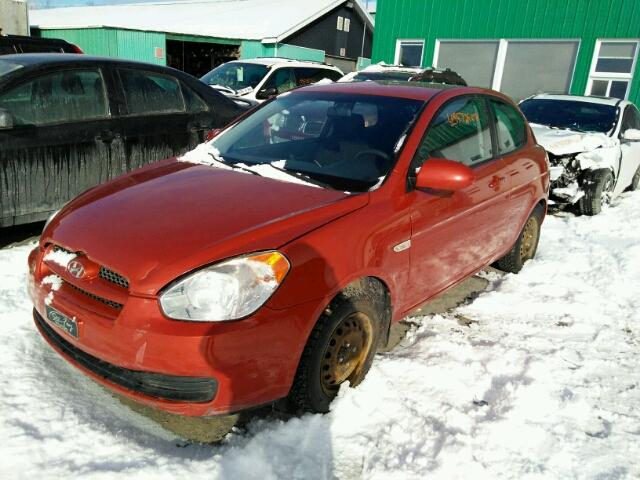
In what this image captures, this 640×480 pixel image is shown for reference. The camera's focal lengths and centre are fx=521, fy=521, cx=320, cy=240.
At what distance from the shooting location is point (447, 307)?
409 centimetres

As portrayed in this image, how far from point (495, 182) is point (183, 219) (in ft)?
7.63

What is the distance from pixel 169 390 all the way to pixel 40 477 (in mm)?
580

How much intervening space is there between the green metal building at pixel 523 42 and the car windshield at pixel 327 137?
469 inches

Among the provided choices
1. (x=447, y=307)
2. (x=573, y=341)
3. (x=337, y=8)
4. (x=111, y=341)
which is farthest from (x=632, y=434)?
(x=337, y=8)

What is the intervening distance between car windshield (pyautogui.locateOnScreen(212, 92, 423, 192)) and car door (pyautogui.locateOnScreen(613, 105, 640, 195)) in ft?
18.3

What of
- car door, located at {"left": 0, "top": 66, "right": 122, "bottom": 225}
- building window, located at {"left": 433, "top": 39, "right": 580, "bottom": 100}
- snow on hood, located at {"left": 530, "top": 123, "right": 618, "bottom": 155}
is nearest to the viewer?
car door, located at {"left": 0, "top": 66, "right": 122, "bottom": 225}

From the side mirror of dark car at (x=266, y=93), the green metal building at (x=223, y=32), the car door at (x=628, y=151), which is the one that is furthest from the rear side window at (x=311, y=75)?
the green metal building at (x=223, y=32)

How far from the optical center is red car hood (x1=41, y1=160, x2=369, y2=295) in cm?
221

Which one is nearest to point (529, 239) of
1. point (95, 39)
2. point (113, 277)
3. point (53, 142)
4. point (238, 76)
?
point (113, 277)

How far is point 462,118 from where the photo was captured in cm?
360

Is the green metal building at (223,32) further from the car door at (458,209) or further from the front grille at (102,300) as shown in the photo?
the front grille at (102,300)

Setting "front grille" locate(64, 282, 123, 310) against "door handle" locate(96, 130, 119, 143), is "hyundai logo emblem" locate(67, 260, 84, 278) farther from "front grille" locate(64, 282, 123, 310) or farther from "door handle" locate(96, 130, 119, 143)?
"door handle" locate(96, 130, 119, 143)

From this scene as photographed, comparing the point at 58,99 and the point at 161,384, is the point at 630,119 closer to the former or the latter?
the point at 58,99

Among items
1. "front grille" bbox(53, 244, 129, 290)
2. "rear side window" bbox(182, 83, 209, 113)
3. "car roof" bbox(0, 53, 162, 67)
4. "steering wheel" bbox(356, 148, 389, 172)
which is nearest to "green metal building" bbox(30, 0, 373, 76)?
"rear side window" bbox(182, 83, 209, 113)
